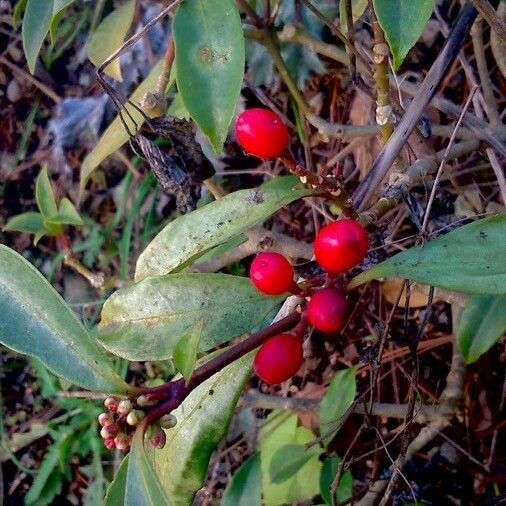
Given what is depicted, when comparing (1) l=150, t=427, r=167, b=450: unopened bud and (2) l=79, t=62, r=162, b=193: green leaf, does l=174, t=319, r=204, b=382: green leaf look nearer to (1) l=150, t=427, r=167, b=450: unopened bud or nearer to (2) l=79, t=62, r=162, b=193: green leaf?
(1) l=150, t=427, r=167, b=450: unopened bud

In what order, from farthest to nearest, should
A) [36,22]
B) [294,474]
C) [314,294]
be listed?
[294,474] < [36,22] < [314,294]

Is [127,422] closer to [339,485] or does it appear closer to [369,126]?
[339,485]

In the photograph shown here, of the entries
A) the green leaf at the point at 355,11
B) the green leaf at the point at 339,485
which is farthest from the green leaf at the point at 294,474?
the green leaf at the point at 355,11

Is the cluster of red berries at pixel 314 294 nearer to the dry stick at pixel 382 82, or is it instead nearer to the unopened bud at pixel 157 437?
the unopened bud at pixel 157 437

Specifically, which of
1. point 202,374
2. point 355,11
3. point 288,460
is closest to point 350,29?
point 355,11

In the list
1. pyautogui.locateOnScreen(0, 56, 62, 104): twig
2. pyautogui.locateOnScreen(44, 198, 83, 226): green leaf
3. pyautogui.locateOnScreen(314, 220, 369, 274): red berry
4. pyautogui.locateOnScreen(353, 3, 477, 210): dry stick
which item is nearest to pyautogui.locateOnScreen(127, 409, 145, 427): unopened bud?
pyautogui.locateOnScreen(314, 220, 369, 274): red berry

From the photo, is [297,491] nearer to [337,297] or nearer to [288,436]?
[288,436]

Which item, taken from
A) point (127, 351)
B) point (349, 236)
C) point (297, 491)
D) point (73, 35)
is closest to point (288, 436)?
point (297, 491)
